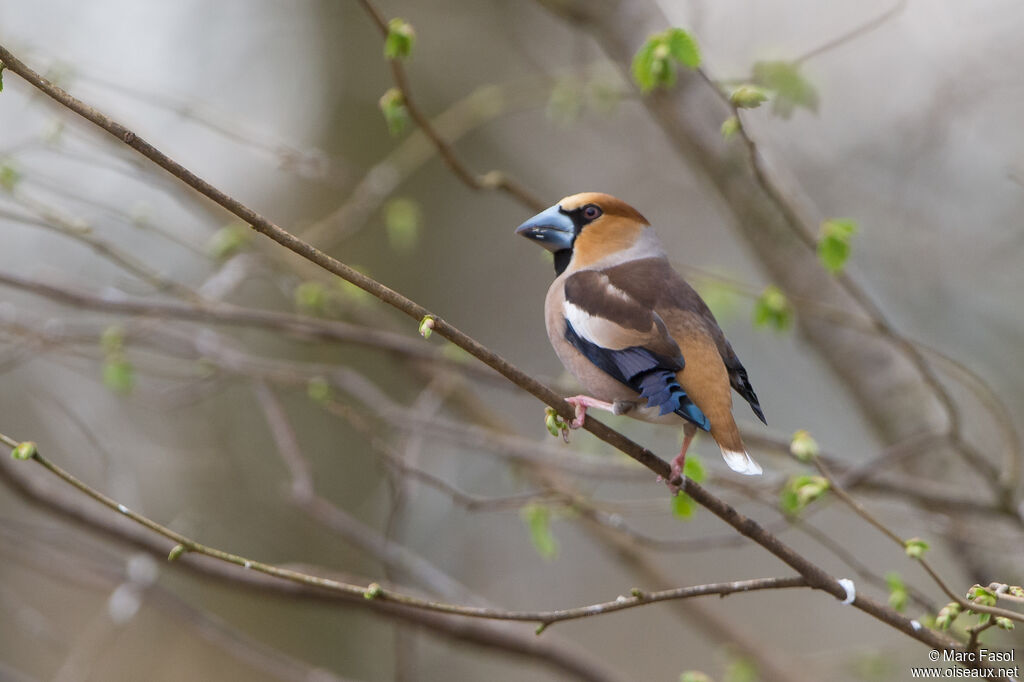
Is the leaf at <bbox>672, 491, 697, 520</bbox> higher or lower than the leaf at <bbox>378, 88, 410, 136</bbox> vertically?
lower

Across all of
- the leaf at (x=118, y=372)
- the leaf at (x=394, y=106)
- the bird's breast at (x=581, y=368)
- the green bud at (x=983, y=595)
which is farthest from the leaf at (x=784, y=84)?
the leaf at (x=118, y=372)

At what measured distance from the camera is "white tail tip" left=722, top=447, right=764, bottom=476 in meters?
2.56

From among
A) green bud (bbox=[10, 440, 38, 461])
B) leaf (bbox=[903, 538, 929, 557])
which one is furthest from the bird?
green bud (bbox=[10, 440, 38, 461])

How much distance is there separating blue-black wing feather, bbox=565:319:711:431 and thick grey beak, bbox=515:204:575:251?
21.4 inches

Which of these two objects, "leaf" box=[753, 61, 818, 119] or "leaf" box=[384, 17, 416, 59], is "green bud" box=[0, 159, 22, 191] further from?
"leaf" box=[753, 61, 818, 119]

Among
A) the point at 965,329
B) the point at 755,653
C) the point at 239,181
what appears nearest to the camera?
the point at 755,653

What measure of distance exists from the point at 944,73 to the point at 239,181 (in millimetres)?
4933

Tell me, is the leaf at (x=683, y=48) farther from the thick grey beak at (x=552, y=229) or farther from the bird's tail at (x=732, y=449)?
the bird's tail at (x=732, y=449)

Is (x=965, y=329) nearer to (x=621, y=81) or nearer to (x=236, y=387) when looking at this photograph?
(x=621, y=81)

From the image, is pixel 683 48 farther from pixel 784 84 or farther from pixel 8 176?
pixel 8 176

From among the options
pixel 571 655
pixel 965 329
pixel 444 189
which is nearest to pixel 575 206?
pixel 571 655

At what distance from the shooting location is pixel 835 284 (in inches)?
193

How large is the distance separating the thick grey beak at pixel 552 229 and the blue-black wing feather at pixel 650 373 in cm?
54

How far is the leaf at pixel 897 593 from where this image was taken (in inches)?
108
